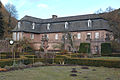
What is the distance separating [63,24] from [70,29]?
99.6 inches

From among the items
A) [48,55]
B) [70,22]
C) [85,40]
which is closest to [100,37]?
[85,40]

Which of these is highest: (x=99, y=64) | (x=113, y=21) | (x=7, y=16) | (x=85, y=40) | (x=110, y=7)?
(x=7, y=16)

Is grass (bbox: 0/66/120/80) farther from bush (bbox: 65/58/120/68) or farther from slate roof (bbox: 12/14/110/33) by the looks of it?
slate roof (bbox: 12/14/110/33)

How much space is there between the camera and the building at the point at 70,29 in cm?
3684

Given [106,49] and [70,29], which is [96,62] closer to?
[106,49]

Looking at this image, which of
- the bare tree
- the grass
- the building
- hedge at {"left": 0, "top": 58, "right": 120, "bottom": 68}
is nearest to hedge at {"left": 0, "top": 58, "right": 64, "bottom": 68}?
hedge at {"left": 0, "top": 58, "right": 120, "bottom": 68}

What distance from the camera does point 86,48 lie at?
114 feet

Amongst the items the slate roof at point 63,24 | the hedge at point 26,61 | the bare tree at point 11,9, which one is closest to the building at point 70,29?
the slate roof at point 63,24

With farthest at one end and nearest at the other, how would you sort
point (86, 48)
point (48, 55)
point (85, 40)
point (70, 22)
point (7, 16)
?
point (7, 16) < point (70, 22) < point (85, 40) < point (86, 48) < point (48, 55)

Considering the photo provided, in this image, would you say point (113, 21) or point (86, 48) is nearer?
point (113, 21)

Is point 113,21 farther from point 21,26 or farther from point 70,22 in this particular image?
point 21,26

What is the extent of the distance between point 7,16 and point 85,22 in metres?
27.7

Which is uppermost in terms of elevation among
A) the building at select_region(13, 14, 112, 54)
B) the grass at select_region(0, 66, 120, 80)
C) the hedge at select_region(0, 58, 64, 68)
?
the building at select_region(13, 14, 112, 54)

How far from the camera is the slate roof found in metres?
36.9
